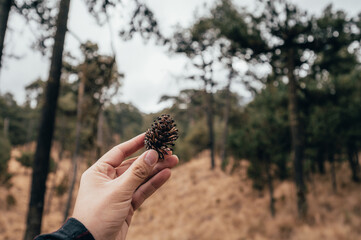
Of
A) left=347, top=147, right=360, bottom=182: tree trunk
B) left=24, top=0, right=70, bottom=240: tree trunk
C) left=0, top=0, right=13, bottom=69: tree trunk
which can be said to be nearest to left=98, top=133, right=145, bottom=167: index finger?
left=24, top=0, right=70, bottom=240: tree trunk

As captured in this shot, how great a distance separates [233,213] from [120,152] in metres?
9.98

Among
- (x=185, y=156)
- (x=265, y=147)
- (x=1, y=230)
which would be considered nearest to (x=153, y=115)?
(x=265, y=147)

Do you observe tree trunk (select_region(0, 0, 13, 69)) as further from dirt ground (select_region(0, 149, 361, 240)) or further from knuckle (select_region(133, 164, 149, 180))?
dirt ground (select_region(0, 149, 361, 240))

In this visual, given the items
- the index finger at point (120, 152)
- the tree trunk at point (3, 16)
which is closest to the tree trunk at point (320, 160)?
the index finger at point (120, 152)

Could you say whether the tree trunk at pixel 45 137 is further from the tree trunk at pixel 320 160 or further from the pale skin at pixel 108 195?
the tree trunk at pixel 320 160

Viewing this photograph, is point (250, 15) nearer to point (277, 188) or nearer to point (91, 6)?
point (91, 6)

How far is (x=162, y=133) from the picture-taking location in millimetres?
1647

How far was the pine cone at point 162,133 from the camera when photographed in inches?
64.9

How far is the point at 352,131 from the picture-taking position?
10.4 metres

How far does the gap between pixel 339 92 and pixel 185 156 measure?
15.5 m

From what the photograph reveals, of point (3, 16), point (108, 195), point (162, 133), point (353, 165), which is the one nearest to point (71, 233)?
point (108, 195)

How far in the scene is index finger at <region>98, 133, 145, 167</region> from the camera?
187 cm

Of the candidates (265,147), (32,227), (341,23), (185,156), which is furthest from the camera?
(185,156)

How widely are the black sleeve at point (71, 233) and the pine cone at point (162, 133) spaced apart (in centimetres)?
72
